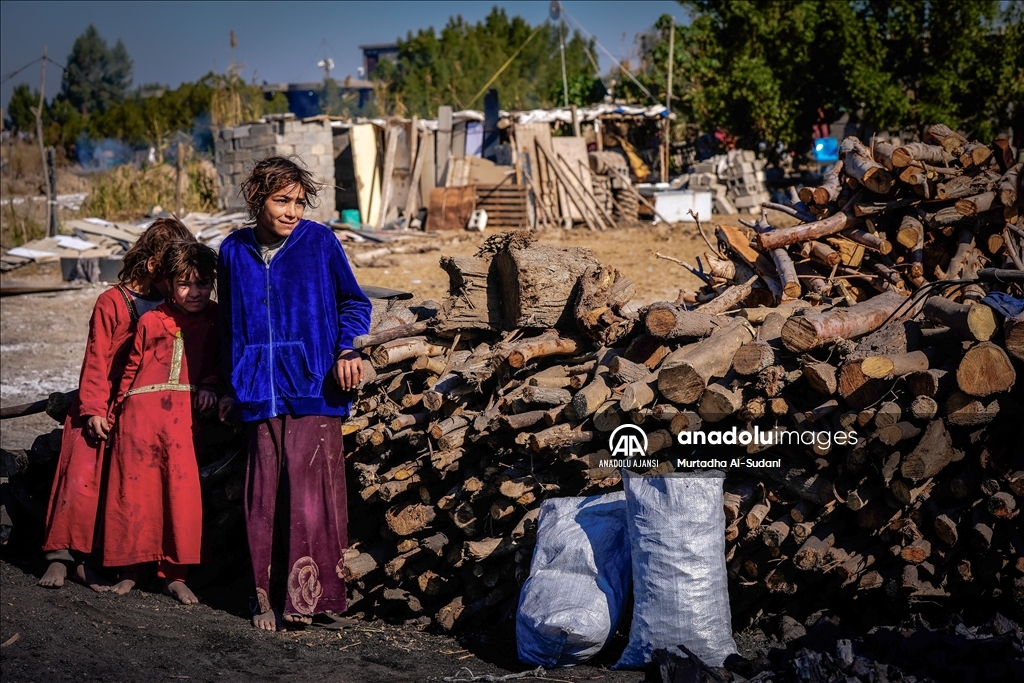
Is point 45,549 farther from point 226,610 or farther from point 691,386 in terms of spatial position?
point 691,386

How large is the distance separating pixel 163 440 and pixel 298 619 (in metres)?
1.08

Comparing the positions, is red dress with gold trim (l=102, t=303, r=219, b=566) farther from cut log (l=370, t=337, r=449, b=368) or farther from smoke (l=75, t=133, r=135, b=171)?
smoke (l=75, t=133, r=135, b=171)

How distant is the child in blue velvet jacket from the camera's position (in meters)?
3.87

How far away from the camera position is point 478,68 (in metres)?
33.9

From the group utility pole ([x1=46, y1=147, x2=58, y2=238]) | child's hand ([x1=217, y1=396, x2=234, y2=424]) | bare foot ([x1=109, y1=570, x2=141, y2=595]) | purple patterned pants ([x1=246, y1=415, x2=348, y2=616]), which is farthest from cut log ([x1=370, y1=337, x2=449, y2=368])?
utility pole ([x1=46, y1=147, x2=58, y2=238])

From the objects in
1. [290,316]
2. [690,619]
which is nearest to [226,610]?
[290,316]

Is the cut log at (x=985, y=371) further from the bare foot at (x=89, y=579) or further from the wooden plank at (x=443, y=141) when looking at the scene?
the wooden plank at (x=443, y=141)

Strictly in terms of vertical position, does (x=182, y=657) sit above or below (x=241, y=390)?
below

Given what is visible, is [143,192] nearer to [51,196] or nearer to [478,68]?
[51,196]

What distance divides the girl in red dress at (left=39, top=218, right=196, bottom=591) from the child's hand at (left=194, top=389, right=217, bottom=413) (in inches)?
17.1

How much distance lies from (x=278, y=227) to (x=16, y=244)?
15.3m

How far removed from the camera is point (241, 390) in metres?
3.87

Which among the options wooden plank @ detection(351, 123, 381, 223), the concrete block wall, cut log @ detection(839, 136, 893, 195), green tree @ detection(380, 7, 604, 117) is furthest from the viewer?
green tree @ detection(380, 7, 604, 117)

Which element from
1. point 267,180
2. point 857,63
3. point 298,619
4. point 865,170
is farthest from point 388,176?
point 298,619
